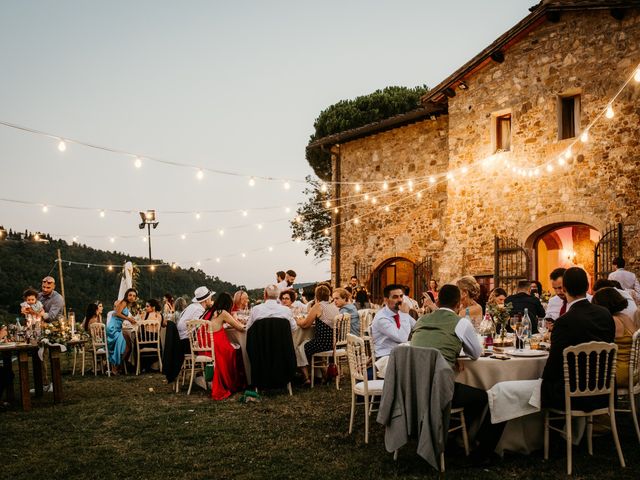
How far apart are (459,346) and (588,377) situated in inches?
32.2

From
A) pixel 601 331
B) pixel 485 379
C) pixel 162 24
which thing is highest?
pixel 162 24

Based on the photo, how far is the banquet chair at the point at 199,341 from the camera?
6.62 m

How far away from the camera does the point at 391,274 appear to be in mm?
14273

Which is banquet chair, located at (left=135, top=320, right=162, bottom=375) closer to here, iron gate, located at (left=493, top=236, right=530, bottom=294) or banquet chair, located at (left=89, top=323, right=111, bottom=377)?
banquet chair, located at (left=89, top=323, right=111, bottom=377)

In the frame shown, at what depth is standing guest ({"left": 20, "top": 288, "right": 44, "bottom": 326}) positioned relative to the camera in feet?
21.4

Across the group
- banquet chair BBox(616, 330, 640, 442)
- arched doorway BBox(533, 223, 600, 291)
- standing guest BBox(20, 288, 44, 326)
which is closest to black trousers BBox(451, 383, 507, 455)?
banquet chair BBox(616, 330, 640, 442)

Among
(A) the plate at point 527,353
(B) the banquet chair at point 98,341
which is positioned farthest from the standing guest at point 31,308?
(A) the plate at point 527,353

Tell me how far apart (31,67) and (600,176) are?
10538mm

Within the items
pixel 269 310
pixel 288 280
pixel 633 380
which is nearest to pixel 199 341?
pixel 269 310

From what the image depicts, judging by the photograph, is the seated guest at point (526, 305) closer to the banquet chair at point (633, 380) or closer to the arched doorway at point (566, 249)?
the banquet chair at point (633, 380)

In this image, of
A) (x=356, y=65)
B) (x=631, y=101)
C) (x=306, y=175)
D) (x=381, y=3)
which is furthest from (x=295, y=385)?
(x=306, y=175)

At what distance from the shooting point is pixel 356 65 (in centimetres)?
1903

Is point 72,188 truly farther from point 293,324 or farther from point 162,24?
point 293,324

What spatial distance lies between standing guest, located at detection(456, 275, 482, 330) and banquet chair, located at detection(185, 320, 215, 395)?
2.90 meters
